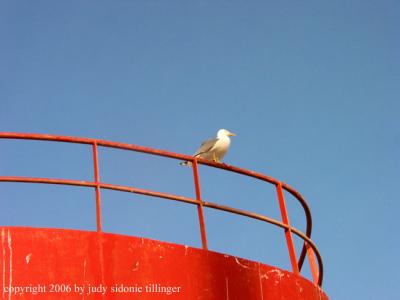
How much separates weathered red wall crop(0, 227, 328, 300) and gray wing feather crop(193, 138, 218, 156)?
224 inches

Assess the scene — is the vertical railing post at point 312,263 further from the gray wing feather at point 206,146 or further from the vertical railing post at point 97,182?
the gray wing feather at point 206,146

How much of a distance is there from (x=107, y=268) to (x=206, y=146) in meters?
6.66

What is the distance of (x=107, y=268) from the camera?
7.34 meters

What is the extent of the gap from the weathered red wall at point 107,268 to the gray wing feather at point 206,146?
568 centimetres

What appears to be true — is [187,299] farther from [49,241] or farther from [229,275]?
[49,241]

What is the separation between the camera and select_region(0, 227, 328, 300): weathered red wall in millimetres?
7055

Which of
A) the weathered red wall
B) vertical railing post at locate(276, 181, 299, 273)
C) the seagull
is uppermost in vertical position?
the seagull

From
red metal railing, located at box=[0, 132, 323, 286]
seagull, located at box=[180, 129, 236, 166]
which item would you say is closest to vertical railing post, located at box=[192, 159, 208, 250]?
red metal railing, located at box=[0, 132, 323, 286]

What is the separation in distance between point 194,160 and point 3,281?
108 inches

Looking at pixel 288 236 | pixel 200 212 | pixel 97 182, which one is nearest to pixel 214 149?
pixel 288 236

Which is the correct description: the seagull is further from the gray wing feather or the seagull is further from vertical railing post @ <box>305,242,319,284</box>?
vertical railing post @ <box>305,242,319,284</box>

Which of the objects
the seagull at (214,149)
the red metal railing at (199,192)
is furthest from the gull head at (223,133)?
the red metal railing at (199,192)

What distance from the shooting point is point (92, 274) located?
725cm

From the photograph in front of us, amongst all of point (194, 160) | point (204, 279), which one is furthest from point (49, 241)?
point (194, 160)
